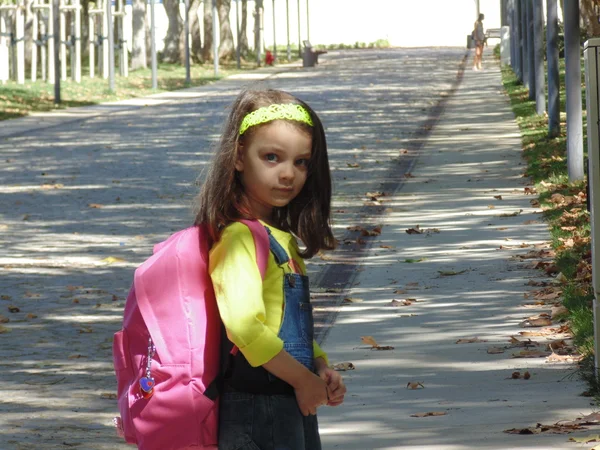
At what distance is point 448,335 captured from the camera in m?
7.55

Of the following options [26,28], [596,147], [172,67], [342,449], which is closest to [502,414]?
[342,449]

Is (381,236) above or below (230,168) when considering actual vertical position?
below

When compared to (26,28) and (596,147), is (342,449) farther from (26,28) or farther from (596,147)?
(26,28)

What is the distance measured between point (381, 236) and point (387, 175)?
488cm

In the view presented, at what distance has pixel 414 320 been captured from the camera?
800 cm

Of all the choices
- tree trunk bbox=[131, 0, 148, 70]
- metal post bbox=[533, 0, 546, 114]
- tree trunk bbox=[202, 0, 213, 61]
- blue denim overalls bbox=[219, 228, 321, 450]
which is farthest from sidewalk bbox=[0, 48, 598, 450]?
tree trunk bbox=[202, 0, 213, 61]

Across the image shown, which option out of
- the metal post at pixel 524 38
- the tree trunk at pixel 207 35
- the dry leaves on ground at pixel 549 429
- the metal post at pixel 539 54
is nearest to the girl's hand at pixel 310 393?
the dry leaves on ground at pixel 549 429

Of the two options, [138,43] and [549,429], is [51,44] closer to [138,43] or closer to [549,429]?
[138,43]

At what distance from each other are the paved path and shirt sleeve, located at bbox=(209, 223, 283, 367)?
8.60 ft

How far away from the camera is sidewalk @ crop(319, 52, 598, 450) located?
5699 mm

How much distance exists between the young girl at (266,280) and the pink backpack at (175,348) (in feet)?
0.15

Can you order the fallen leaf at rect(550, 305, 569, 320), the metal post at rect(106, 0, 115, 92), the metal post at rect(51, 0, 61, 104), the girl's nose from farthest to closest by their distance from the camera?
the metal post at rect(106, 0, 115, 92)
the metal post at rect(51, 0, 61, 104)
the fallen leaf at rect(550, 305, 569, 320)
the girl's nose

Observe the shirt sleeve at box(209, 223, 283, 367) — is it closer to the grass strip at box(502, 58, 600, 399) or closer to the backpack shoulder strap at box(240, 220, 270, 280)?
the backpack shoulder strap at box(240, 220, 270, 280)

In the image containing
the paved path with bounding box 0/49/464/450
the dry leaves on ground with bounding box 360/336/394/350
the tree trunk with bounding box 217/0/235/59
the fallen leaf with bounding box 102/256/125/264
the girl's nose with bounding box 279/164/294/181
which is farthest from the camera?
the tree trunk with bounding box 217/0/235/59
